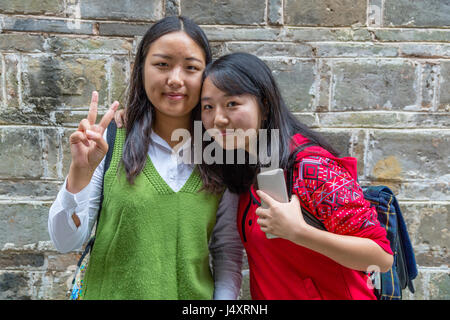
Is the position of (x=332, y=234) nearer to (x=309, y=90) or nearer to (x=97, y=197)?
(x=97, y=197)

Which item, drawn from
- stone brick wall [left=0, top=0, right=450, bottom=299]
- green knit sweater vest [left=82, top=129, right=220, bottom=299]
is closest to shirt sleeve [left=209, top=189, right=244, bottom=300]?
green knit sweater vest [left=82, top=129, right=220, bottom=299]

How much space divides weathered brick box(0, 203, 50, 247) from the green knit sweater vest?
0.98 meters

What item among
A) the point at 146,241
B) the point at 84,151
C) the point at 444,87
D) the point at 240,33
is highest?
the point at 240,33

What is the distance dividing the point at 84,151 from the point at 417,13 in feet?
7.19

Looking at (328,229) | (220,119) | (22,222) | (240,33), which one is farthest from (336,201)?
→ (22,222)

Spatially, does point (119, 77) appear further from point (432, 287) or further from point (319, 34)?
point (432, 287)

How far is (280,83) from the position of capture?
7.69 feet

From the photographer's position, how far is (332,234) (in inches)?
53.4

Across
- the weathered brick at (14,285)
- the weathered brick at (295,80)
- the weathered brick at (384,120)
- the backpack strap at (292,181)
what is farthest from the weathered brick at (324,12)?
the weathered brick at (14,285)

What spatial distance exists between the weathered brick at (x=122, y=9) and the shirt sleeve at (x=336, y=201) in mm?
1507

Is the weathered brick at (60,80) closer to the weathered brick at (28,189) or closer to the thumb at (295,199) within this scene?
the weathered brick at (28,189)

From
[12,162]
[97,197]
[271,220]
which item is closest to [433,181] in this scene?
[271,220]

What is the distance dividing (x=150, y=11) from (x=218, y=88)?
3.67 ft

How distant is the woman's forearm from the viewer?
1345 millimetres
